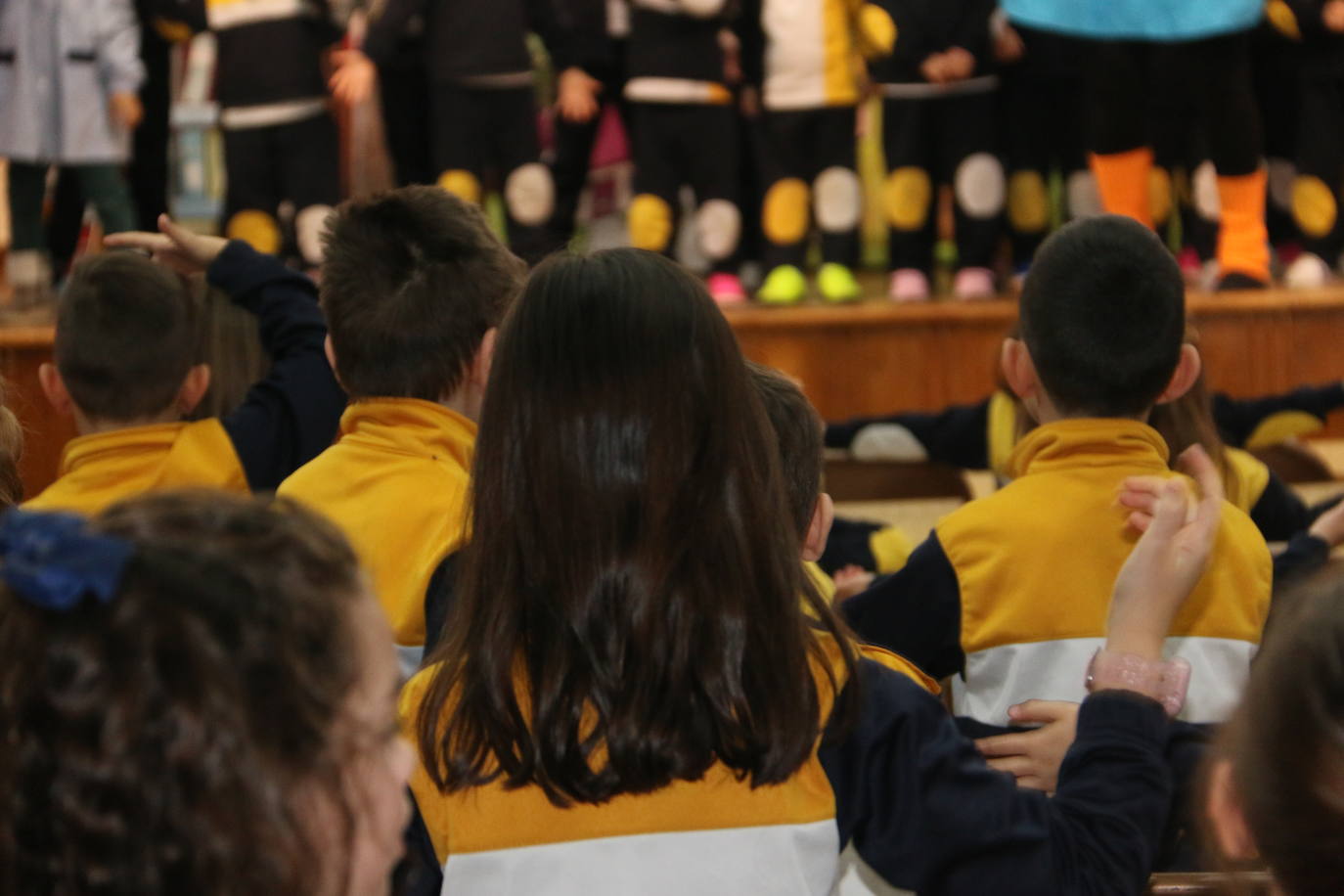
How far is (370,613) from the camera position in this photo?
745 mm

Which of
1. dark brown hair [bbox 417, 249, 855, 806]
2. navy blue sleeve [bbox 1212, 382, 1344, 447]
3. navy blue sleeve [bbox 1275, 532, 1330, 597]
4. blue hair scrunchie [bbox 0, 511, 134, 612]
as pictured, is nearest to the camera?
blue hair scrunchie [bbox 0, 511, 134, 612]

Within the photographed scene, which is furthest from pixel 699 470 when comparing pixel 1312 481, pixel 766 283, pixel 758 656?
pixel 766 283

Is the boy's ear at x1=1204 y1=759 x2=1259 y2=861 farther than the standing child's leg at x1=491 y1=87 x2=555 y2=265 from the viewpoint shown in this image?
No

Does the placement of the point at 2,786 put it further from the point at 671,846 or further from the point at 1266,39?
the point at 1266,39

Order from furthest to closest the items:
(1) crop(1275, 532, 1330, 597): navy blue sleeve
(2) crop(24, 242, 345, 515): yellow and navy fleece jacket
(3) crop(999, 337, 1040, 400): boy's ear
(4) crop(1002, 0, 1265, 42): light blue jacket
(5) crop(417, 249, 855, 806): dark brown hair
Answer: (4) crop(1002, 0, 1265, 42): light blue jacket, (2) crop(24, 242, 345, 515): yellow and navy fleece jacket, (3) crop(999, 337, 1040, 400): boy's ear, (1) crop(1275, 532, 1330, 597): navy blue sleeve, (5) crop(417, 249, 855, 806): dark brown hair

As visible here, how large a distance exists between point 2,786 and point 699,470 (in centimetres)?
45

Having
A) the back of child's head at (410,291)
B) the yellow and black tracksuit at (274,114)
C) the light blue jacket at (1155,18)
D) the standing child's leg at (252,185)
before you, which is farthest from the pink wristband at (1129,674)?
the standing child's leg at (252,185)

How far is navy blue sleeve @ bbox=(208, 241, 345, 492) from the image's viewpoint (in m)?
1.86

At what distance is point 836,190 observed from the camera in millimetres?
3850

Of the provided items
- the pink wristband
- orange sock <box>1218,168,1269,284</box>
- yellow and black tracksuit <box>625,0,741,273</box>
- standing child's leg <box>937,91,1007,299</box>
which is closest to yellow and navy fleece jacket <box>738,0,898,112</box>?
yellow and black tracksuit <box>625,0,741,273</box>

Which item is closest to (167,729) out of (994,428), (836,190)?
(994,428)

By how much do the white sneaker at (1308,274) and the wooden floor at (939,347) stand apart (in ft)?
0.28

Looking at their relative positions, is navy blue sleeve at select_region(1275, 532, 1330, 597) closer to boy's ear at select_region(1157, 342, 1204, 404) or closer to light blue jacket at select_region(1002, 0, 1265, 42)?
boy's ear at select_region(1157, 342, 1204, 404)

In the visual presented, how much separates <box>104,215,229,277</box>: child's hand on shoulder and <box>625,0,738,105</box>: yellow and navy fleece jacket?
1.87 metres
